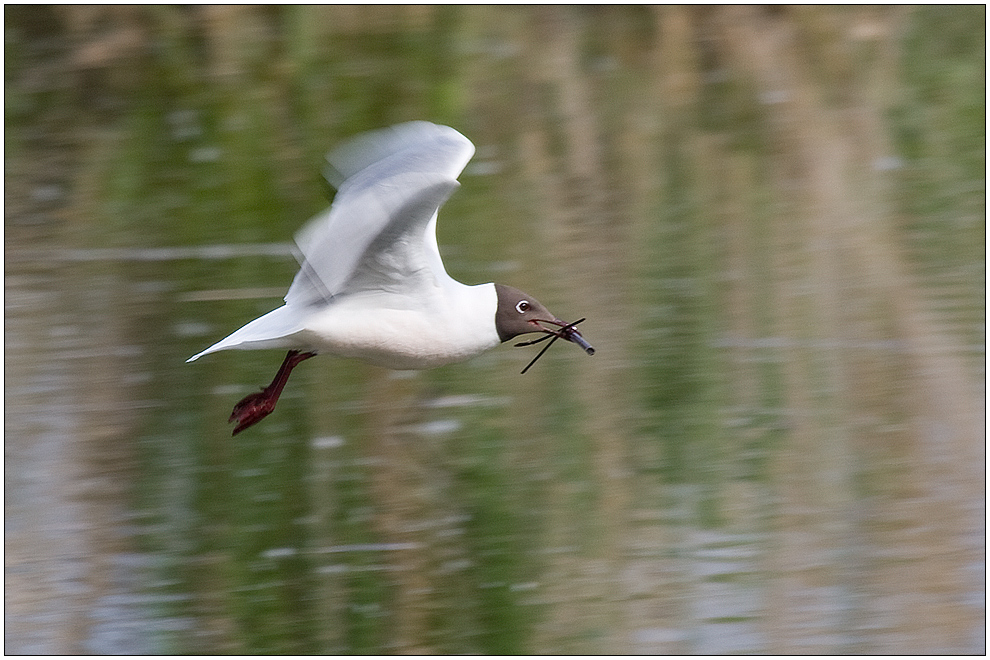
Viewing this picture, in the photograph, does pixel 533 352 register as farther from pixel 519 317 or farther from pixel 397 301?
pixel 397 301

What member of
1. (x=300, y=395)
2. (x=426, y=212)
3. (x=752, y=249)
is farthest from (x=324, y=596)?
(x=752, y=249)

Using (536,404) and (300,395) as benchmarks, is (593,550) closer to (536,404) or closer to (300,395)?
(536,404)

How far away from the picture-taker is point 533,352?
17.9 ft

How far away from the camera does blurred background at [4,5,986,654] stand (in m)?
4.62

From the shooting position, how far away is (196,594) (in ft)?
15.3

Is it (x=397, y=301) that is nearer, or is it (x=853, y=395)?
(x=397, y=301)

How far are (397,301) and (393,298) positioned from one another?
0.01m

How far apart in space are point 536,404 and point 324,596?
42.5 inches

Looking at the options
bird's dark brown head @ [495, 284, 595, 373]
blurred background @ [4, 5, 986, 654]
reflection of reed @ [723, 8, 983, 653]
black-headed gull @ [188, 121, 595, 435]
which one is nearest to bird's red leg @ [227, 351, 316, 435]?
black-headed gull @ [188, 121, 595, 435]

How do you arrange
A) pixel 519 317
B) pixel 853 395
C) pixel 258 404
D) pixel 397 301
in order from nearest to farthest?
pixel 397 301 < pixel 519 317 < pixel 258 404 < pixel 853 395

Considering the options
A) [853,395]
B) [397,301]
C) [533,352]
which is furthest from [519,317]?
[853,395]

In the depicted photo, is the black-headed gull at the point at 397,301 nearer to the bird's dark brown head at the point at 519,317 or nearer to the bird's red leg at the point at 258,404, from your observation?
the bird's dark brown head at the point at 519,317

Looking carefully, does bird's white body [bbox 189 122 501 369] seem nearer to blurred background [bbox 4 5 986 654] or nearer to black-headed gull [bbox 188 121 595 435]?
black-headed gull [bbox 188 121 595 435]

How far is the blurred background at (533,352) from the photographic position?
182 inches
